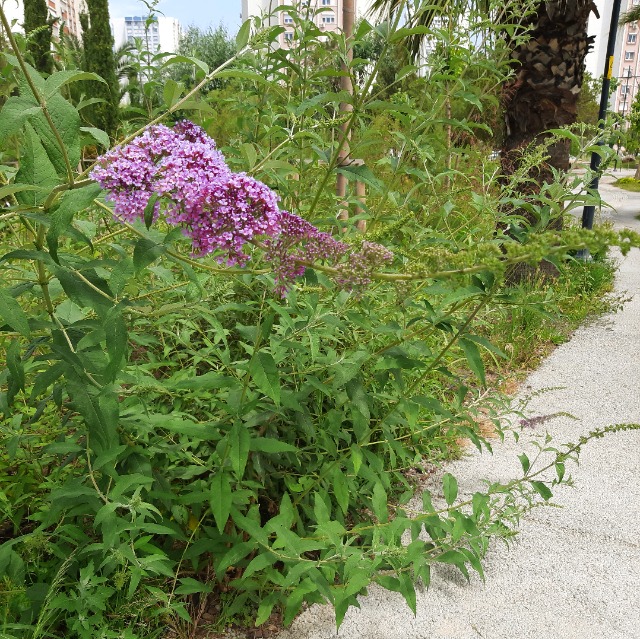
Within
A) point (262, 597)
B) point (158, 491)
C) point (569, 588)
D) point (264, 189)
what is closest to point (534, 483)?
point (569, 588)

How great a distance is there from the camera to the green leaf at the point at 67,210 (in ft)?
4.20

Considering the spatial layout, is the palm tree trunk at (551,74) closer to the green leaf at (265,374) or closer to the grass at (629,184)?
the green leaf at (265,374)

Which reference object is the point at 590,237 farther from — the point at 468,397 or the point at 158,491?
the point at 468,397

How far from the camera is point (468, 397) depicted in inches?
132

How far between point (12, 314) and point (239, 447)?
651 millimetres

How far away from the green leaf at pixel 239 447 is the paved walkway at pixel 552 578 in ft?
2.77

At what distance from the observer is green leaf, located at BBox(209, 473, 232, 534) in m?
1.68

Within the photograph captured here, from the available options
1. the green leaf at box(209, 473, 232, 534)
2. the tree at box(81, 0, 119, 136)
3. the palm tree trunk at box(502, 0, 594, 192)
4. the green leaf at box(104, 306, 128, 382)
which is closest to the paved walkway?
the green leaf at box(209, 473, 232, 534)

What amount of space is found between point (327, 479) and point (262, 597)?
0.46 metres

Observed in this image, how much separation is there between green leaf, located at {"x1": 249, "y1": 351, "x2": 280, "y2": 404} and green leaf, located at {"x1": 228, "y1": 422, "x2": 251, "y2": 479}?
0.18 meters

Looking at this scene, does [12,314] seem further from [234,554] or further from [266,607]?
[266,607]

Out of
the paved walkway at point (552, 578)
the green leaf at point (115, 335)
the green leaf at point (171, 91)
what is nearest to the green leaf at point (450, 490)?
the paved walkway at point (552, 578)

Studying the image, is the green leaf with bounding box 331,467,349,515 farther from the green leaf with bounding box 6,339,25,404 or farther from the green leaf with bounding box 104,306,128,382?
the green leaf with bounding box 6,339,25,404

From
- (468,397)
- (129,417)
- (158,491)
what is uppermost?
(129,417)
